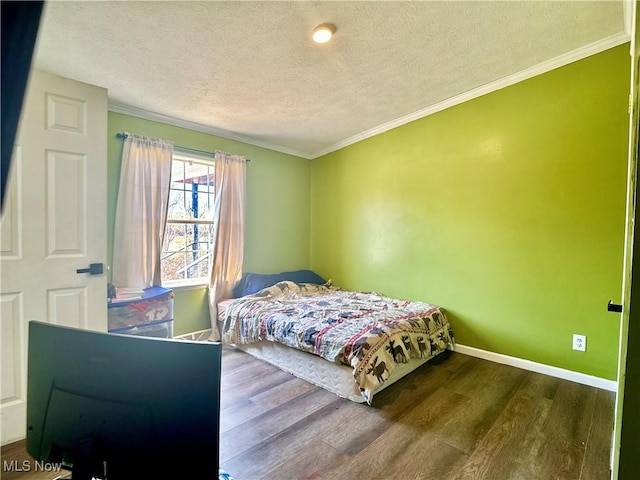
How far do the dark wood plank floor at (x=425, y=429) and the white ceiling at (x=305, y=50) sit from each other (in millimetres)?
2593

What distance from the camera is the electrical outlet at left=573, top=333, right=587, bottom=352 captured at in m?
2.36

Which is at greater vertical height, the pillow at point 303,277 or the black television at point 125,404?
the black television at point 125,404

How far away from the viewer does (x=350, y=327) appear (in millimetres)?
2498

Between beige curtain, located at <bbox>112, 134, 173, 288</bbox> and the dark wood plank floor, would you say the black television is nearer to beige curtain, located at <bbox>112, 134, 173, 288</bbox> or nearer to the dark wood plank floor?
the dark wood plank floor

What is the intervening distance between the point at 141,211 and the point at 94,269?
1.23 meters

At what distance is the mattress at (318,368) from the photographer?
7.21 ft

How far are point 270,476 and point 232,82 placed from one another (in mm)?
2877

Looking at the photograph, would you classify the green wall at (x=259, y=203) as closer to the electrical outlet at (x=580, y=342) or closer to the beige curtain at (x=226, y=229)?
the beige curtain at (x=226, y=229)

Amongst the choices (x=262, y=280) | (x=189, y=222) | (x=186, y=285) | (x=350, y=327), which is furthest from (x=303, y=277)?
(x=350, y=327)

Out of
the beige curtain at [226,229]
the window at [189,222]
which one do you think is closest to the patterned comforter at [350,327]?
the beige curtain at [226,229]

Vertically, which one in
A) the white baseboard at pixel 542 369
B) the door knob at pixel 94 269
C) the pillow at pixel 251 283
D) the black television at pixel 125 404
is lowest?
the white baseboard at pixel 542 369

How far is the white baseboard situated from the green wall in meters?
2.64

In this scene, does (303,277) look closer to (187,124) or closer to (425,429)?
(187,124)

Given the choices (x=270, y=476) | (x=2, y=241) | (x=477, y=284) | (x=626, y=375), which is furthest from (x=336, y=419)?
(x=2, y=241)
